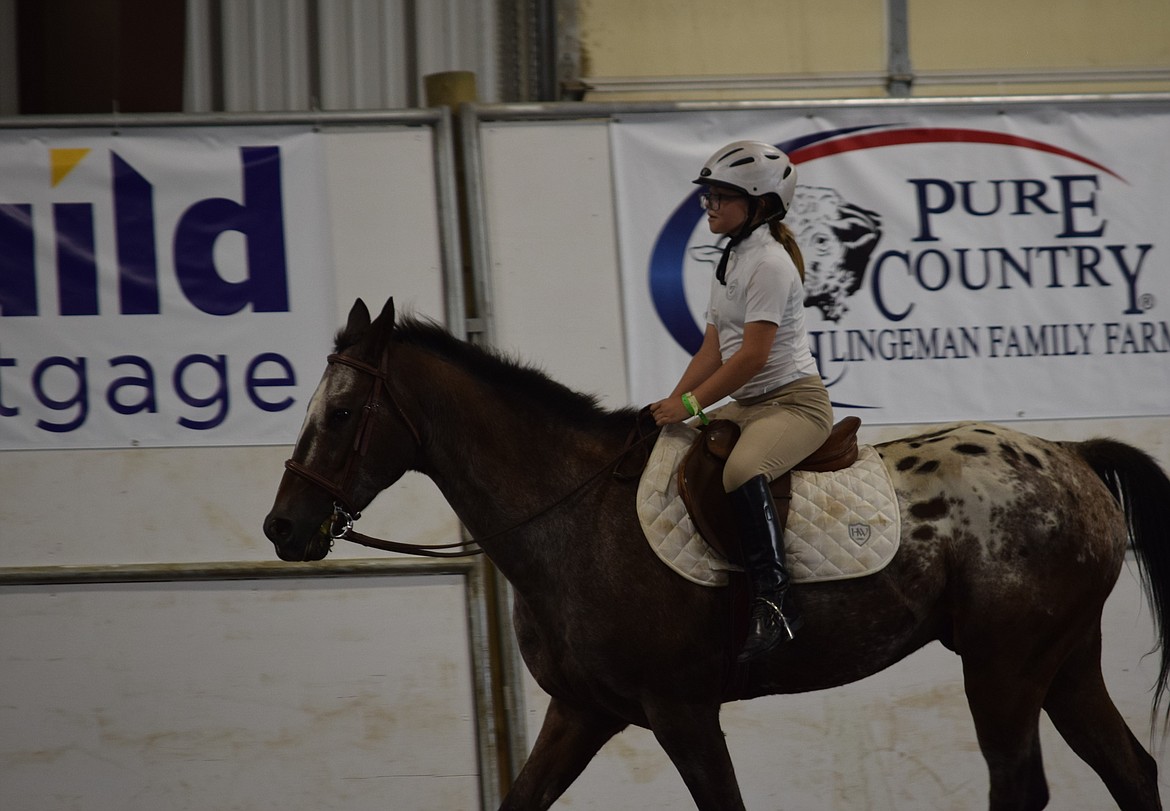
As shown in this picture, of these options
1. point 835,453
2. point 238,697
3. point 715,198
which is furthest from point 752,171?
point 238,697

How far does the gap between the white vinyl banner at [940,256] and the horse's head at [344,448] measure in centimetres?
186

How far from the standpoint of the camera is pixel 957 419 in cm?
518

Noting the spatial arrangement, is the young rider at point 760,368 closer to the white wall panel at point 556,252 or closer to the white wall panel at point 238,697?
the white wall panel at point 556,252

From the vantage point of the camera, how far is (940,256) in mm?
5254

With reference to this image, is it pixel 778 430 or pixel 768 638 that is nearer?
pixel 768 638

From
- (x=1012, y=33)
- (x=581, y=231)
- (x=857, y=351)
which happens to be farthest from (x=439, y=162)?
(x=1012, y=33)

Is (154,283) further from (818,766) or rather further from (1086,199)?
(1086,199)

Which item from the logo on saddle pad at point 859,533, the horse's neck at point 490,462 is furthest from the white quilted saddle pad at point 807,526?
the horse's neck at point 490,462

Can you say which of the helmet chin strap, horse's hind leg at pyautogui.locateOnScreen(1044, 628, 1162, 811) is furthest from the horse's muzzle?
horse's hind leg at pyautogui.locateOnScreen(1044, 628, 1162, 811)

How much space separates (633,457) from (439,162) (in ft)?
6.87

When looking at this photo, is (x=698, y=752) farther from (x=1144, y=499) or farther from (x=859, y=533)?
(x=1144, y=499)

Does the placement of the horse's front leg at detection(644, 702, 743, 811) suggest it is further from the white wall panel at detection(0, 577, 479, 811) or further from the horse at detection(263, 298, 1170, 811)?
the white wall panel at detection(0, 577, 479, 811)

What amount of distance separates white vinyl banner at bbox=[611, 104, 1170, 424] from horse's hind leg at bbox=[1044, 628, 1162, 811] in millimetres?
1550

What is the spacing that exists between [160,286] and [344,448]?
2095 mm
